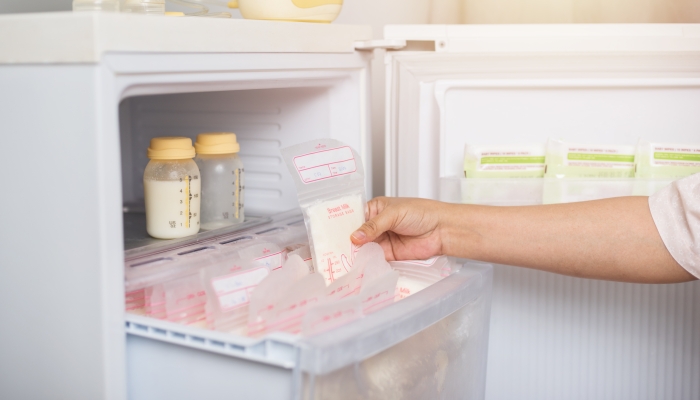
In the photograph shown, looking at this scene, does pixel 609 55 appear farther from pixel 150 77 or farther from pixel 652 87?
pixel 150 77

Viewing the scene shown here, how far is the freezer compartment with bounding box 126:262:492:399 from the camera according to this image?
605mm

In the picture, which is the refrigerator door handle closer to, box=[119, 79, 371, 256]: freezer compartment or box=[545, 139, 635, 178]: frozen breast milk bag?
box=[119, 79, 371, 256]: freezer compartment

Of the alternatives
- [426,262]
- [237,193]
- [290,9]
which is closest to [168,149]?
[237,193]

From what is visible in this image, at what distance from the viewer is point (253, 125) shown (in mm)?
1222

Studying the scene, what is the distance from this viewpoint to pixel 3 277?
2.38ft

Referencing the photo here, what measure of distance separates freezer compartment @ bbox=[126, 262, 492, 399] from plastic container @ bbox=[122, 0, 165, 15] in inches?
18.4

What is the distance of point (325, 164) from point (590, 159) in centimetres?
43

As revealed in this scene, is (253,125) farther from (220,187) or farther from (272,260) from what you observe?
(272,260)

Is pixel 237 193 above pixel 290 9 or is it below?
below

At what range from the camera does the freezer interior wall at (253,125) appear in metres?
1.14

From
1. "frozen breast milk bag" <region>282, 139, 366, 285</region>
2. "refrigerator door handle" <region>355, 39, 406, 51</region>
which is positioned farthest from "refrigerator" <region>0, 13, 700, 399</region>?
"frozen breast milk bag" <region>282, 139, 366, 285</region>

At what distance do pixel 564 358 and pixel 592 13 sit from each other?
2.87 ft

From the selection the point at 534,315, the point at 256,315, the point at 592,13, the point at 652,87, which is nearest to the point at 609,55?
the point at 652,87

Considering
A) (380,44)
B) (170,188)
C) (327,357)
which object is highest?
(380,44)
